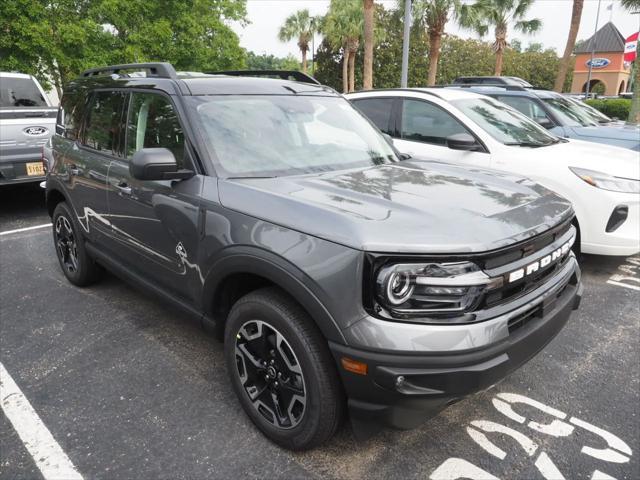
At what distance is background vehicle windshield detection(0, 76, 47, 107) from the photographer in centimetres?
737

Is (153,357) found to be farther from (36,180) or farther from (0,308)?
(36,180)

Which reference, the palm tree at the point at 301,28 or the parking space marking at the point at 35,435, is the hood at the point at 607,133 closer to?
the parking space marking at the point at 35,435

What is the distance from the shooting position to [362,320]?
6.31 ft

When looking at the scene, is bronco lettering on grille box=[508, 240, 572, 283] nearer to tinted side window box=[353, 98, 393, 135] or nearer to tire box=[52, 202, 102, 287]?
tire box=[52, 202, 102, 287]

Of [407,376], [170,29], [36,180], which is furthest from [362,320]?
[170,29]

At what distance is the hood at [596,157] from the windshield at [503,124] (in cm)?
22

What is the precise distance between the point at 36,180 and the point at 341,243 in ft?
19.6

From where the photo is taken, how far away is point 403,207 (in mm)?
2229

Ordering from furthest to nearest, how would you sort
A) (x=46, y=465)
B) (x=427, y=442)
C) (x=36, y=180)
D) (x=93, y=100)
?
1. (x=36, y=180)
2. (x=93, y=100)
3. (x=427, y=442)
4. (x=46, y=465)

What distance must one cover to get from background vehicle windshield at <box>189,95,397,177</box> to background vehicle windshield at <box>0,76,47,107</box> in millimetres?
6137

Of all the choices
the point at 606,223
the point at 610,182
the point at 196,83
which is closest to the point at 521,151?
the point at 610,182

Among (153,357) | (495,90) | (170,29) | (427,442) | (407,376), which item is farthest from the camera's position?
(170,29)

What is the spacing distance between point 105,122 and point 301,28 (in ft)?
145

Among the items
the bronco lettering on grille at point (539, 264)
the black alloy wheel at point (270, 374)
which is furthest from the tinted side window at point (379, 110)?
the black alloy wheel at point (270, 374)
